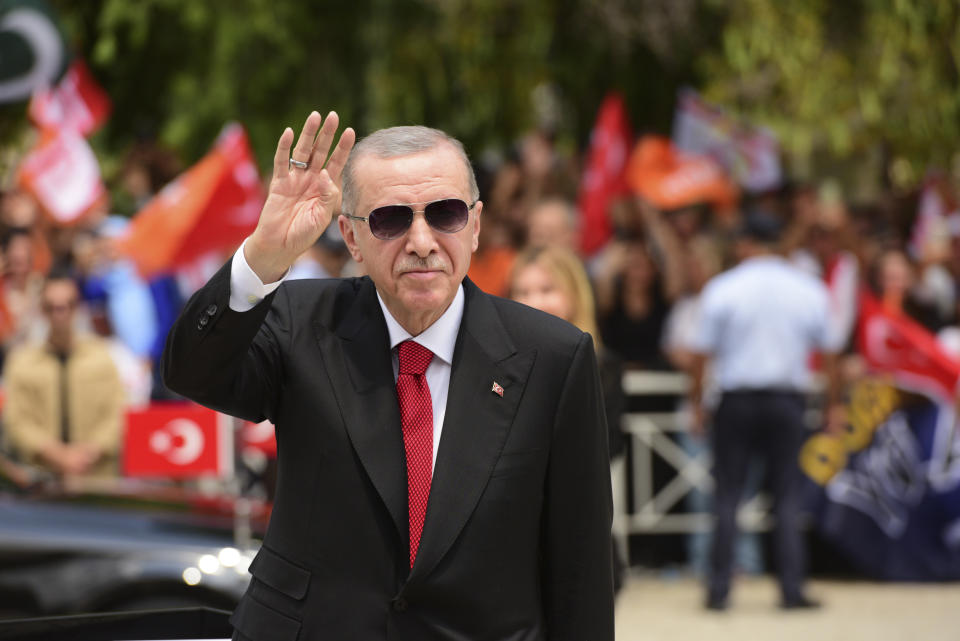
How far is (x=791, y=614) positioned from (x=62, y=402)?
15.8 ft

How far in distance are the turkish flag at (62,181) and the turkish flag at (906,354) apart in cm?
A: 605

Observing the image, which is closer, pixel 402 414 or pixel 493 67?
pixel 402 414

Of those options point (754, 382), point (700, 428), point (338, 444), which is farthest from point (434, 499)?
point (700, 428)

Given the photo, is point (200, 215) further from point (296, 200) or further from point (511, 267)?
Result: point (296, 200)

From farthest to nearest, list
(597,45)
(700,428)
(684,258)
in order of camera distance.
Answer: (597,45) < (684,258) < (700,428)

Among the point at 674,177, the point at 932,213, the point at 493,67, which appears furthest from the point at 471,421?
the point at 493,67

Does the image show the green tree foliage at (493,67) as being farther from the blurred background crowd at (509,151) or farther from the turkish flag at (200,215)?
the turkish flag at (200,215)

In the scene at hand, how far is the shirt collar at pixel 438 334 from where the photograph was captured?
322cm

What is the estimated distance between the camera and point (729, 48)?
1339 centimetres

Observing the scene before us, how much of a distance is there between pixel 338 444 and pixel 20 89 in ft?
25.8

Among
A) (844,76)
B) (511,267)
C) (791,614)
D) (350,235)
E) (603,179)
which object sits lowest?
(791,614)

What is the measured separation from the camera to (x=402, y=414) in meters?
3.14

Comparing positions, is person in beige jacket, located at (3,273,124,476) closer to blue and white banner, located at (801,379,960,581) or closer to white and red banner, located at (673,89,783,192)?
blue and white banner, located at (801,379,960,581)

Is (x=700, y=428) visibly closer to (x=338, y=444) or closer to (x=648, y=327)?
(x=648, y=327)
